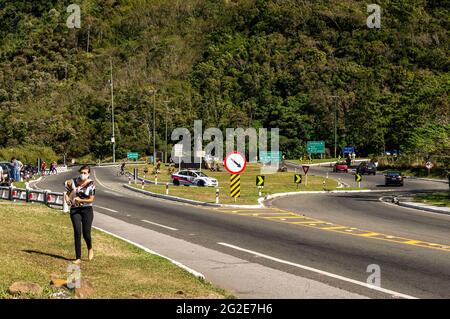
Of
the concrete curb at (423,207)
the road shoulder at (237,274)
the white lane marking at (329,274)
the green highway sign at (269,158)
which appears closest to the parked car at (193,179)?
the concrete curb at (423,207)

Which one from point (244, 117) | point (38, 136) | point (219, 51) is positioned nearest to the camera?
point (38, 136)

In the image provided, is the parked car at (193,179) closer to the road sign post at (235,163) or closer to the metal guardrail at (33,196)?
the road sign post at (235,163)

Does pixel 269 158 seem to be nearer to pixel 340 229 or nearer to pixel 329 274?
pixel 340 229

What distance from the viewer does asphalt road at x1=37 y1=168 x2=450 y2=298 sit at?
11.4m

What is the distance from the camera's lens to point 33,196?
1008 inches

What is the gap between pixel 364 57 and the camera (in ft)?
544

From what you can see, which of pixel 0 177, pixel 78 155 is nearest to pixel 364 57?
pixel 78 155

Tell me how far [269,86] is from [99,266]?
147m

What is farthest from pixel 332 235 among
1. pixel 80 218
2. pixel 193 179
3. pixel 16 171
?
pixel 16 171

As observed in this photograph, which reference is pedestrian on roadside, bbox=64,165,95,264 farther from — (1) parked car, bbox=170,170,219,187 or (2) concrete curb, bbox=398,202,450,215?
(1) parked car, bbox=170,170,219,187

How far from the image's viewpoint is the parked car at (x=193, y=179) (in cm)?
4575

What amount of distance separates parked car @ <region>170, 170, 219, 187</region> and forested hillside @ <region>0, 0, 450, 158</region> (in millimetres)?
45954

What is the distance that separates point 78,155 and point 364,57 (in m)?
90.7
